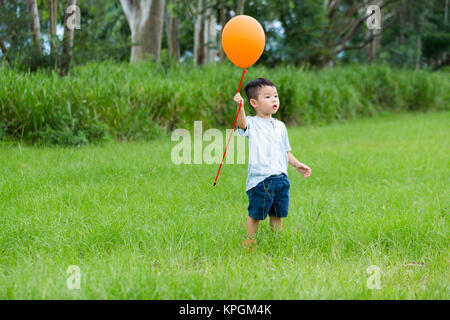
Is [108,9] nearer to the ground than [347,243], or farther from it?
farther from it

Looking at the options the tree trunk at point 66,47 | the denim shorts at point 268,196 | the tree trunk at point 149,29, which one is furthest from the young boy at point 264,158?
the tree trunk at point 149,29

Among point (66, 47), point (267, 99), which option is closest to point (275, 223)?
point (267, 99)

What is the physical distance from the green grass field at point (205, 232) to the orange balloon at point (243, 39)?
4.25 ft

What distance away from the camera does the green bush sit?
22.1 feet

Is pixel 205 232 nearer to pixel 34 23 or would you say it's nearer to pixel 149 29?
pixel 34 23

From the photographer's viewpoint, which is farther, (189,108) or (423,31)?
(423,31)

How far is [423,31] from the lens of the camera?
24.6 meters

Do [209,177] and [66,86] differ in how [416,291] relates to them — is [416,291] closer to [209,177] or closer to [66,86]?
[209,177]

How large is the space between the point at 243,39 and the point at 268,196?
1.11 m

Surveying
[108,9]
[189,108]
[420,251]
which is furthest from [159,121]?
[108,9]

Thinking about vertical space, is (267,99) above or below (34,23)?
below

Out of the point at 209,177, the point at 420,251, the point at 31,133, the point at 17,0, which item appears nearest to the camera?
the point at 420,251

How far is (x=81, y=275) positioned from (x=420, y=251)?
223 cm

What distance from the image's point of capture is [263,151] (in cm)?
311
